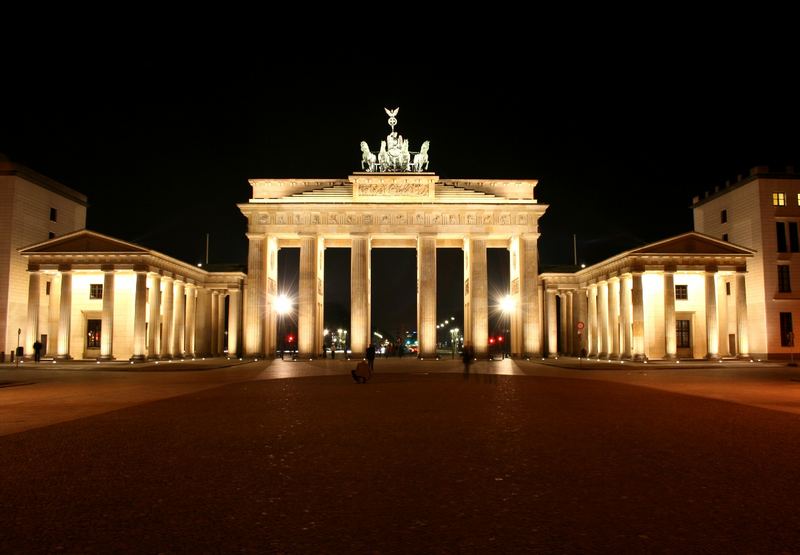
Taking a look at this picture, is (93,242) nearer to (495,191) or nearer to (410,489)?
(495,191)

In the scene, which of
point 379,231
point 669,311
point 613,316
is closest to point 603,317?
point 613,316

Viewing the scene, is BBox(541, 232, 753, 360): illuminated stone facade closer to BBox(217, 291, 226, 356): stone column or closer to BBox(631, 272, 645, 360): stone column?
BBox(631, 272, 645, 360): stone column

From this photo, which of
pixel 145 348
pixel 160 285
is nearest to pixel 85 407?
pixel 145 348

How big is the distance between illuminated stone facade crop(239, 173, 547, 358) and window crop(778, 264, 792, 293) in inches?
880

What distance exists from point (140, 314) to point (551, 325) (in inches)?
1738

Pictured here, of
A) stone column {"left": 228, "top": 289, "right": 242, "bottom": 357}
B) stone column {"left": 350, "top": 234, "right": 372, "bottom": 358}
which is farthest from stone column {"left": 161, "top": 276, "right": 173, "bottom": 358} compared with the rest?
stone column {"left": 350, "top": 234, "right": 372, "bottom": 358}

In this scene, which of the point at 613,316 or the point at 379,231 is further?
the point at 379,231

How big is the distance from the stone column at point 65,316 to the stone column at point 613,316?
49.8 m

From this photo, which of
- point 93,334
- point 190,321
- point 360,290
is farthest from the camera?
point 190,321

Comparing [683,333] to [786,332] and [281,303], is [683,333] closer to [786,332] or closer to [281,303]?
[786,332]

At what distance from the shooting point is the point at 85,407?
19.9 m

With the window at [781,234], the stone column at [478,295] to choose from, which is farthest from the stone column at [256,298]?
the window at [781,234]

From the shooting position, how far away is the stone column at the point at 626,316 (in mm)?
60094

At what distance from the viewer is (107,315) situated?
5616cm
